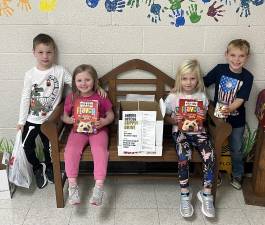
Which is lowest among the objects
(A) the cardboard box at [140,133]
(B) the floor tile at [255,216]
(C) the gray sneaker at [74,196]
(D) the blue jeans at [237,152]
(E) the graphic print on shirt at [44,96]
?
(B) the floor tile at [255,216]

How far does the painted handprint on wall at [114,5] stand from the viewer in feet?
7.53

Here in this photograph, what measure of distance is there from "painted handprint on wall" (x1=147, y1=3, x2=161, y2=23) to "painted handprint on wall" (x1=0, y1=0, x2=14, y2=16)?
3.15 feet

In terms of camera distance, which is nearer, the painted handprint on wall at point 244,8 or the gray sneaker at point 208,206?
the gray sneaker at point 208,206

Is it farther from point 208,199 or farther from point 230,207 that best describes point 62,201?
point 230,207

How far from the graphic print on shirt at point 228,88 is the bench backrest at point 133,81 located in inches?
14.0

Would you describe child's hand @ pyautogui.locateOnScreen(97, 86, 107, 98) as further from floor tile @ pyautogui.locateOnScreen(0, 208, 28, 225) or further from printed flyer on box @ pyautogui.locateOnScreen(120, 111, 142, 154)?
floor tile @ pyautogui.locateOnScreen(0, 208, 28, 225)

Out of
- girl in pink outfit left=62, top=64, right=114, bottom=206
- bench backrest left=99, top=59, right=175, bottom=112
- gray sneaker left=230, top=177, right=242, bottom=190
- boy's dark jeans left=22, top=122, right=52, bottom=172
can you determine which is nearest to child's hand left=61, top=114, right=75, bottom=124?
girl in pink outfit left=62, top=64, right=114, bottom=206

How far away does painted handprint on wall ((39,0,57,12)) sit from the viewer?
2.30 metres

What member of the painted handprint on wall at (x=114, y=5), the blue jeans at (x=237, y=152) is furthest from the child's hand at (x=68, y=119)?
the blue jeans at (x=237, y=152)

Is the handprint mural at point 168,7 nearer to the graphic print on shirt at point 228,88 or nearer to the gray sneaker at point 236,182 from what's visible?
the graphic print on shirt at point 228,88

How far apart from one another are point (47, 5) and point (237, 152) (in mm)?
1744

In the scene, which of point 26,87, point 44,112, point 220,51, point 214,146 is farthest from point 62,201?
point 220,51

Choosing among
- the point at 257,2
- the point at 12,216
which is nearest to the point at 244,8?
the point at 257,2

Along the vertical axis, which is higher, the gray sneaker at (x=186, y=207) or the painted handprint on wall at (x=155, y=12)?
the painted handprint on wall at (x=155, y=12)
